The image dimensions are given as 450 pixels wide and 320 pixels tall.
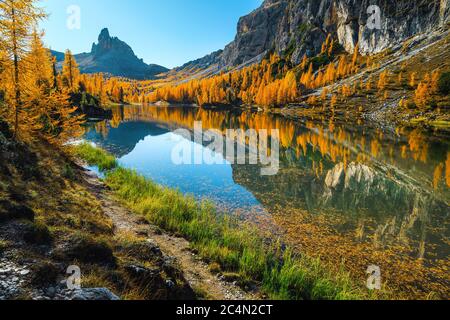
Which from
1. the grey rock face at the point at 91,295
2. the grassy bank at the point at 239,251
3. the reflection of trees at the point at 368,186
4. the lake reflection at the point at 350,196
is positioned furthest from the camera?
the reflection of trees at the point at 368,186

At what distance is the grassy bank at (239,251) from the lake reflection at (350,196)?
2.71 meters

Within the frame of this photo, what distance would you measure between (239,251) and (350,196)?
16144mm

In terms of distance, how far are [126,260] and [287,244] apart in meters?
9.91

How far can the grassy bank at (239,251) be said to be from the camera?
11.0 meters

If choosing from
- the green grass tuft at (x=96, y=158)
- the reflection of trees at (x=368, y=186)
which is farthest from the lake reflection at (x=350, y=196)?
the green grass tuft at (x=96, y=158)

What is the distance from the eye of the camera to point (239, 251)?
13.8 m

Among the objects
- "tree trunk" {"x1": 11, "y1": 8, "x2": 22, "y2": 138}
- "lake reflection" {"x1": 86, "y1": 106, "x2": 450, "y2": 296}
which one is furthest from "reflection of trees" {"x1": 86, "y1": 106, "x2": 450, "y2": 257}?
"tree trunk" {"x1": 11, "y1": 8, "x2": 22, "y2": 138}

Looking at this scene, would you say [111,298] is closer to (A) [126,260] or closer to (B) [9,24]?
(A) [126,260]

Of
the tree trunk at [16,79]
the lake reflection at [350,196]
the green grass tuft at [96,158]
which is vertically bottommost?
the lake reflection at [350,196]

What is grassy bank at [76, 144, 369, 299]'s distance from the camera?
1096 centimetres

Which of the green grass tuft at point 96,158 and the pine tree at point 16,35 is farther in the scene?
the green grass tuft at point 96,158

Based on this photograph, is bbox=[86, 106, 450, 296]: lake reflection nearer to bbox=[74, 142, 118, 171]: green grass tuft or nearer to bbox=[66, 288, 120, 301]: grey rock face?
bbox=[74, 142, 118, 171]: green grass tuft

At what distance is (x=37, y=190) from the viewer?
47.4ft

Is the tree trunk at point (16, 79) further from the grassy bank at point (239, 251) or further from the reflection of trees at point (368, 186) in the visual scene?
the reflection of trees at point (368, 186)
